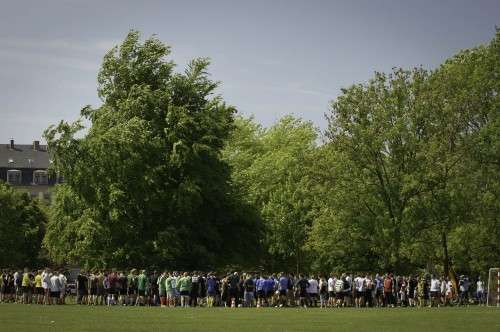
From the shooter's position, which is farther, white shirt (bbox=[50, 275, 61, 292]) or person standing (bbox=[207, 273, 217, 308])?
person standing (bbox=[207, 273, 217, 308])

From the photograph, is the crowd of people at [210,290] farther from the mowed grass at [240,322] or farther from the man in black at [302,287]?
the mowed grass at [240,322]

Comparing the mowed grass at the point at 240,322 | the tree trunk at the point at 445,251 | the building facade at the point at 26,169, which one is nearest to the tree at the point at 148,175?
the tree trunk at the point at 445,251

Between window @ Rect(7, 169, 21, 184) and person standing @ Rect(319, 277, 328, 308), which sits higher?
window @ Rect(7, 169, 21, 184)

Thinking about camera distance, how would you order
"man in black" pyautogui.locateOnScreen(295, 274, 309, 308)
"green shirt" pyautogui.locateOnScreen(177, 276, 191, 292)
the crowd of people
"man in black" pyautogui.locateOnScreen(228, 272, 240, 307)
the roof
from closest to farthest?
"green shirt" pyautogui.locateOnScreen(177, 276, 191, 292) → the crowd of people → "man in black" pyautogui.locateOnScreen(228, 272, 240, 307) → "man in black" pyautogui.locateOnScreen(295, 274, 309, 308) → the roof

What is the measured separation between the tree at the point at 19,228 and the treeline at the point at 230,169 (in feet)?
85.6

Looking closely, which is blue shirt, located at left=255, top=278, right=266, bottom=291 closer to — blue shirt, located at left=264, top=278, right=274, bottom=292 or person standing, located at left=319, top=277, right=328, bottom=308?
blue shirt, located at left=264, top=278, right=274, bottom=292

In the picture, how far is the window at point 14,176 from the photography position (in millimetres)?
160625

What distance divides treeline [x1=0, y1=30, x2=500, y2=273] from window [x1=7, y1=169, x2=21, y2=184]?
313 feet

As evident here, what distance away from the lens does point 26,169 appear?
162m

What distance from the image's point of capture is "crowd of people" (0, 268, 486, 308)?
52812mm

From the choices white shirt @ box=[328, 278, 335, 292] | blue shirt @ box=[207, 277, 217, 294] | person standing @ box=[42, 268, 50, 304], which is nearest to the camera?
person standing @ box=[42, 268, 50, 304]

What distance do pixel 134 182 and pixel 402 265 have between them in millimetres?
17409

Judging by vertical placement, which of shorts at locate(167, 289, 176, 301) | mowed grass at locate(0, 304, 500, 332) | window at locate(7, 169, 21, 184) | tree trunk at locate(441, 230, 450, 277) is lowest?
mowed grass at locate(0, 304, 500, 332)

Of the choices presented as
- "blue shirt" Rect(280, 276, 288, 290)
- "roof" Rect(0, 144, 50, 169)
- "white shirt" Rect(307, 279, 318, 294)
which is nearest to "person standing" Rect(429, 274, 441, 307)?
"white shirt" Rect(307, 279, 318, 294)
